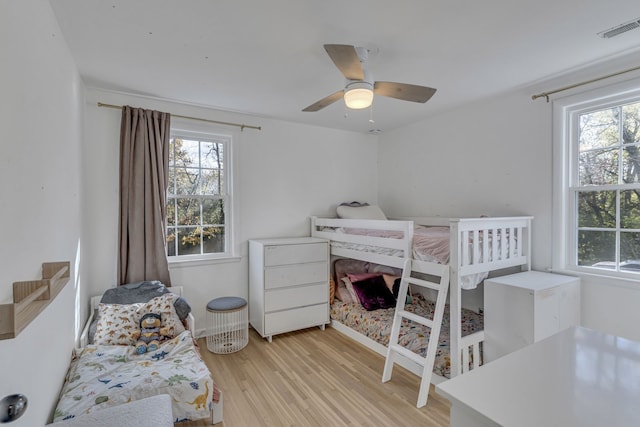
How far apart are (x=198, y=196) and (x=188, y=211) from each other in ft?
0.61

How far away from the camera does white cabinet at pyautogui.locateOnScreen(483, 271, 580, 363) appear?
2.12 m

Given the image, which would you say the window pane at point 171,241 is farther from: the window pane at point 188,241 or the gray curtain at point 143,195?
the gray curtain at point 143,195

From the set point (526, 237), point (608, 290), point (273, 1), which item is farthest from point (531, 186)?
point (273, 1)

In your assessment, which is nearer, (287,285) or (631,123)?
(631,123)

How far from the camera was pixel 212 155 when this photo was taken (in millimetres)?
3414

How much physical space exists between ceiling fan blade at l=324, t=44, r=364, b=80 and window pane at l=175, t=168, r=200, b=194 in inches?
81.2

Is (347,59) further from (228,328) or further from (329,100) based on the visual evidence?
(228,328)

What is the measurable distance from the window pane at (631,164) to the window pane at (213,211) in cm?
354

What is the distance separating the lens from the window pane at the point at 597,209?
242 centimetres

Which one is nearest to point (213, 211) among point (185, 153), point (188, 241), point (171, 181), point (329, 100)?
point (188, 241)

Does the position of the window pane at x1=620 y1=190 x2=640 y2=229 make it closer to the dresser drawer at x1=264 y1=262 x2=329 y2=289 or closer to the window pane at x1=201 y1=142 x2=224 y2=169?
the dresser drawer at x1=264 y1=262 x2=329 y2=289

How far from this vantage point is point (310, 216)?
3.96 m

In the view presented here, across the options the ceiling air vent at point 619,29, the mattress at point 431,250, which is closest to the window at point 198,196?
the mattress at point 431,250

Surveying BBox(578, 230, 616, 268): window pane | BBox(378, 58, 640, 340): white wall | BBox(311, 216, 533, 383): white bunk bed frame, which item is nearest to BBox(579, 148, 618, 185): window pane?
BBox(378, 58, 640, 340): white wall
